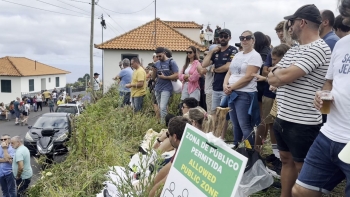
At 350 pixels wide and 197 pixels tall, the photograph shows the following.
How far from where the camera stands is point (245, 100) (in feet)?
15.8

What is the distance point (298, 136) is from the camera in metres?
2.89

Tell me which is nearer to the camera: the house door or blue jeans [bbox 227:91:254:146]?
blue jeans [bbox 227:91:254:146]

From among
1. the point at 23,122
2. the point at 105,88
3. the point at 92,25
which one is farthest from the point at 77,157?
the point at 23,122

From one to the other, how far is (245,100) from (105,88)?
9.58 meters

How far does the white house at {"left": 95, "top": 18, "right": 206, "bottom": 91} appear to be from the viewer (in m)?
27.5

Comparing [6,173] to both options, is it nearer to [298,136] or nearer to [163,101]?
[163,101]

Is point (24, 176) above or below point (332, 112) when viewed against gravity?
below

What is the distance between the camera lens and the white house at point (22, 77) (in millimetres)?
50875

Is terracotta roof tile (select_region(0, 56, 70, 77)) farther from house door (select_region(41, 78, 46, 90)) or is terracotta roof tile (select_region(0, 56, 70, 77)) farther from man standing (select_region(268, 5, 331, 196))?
man standing (select_region(268, 5, 331, 196))

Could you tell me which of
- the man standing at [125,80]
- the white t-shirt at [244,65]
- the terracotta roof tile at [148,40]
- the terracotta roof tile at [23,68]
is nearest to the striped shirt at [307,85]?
the white t-shirt at [244,65]

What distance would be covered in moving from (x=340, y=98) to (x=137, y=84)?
6902 mm

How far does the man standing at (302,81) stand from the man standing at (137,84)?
6034 mm

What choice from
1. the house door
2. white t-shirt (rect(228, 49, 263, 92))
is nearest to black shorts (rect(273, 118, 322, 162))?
white t-shirt (rect(228, 49, 263, 92))

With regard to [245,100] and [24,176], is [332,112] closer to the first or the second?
[245,100]
